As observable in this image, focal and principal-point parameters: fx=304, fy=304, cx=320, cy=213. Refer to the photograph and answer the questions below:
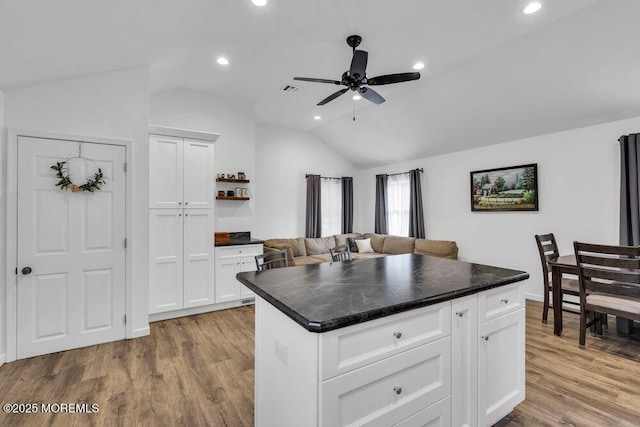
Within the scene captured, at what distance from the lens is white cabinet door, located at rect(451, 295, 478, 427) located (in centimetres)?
161

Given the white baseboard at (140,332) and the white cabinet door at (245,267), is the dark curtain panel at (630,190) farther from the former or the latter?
the white baseboard at (140,332)

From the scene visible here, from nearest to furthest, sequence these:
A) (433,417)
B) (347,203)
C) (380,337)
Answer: (380,337)
(433,417)
(347,203)

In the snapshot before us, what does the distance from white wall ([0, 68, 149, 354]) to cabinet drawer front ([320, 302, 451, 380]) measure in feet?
9.60

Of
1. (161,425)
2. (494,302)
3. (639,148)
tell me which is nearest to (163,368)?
(161,425)

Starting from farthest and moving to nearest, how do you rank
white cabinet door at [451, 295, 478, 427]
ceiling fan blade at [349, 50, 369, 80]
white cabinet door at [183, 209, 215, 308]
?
white cabinet door at [183, 209, 215, 308] → ceiling fan blade at [349, 50, 369, 80] → white cabinet door at [451, 295, 478, 427]

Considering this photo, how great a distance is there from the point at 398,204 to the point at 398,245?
1.00 metres

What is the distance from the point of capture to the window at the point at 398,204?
6.58m

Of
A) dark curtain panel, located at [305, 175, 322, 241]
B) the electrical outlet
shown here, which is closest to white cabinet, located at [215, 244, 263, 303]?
dark curtain panel, located at [305, 175, 322, 241]

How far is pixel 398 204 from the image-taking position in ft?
22.1

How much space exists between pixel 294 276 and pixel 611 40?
12.1ft

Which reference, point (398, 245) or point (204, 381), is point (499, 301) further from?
point (398, 245)

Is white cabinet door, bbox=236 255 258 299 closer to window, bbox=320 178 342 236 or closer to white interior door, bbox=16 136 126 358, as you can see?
white interior door, bbox=16 136 126 358

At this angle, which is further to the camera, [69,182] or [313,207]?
[313,207]

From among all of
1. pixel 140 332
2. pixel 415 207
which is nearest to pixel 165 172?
pixel 140 332
